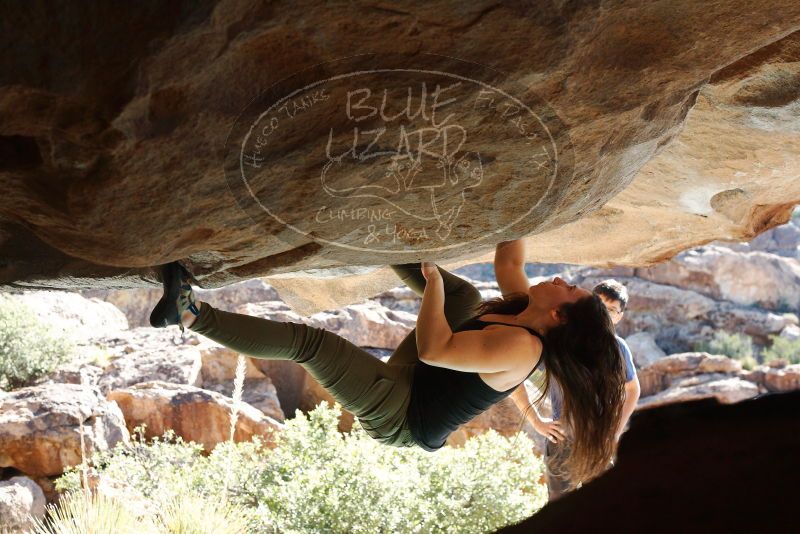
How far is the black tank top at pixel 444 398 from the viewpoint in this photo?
296 cm

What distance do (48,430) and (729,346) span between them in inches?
410

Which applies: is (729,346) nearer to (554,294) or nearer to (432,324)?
(554,294)

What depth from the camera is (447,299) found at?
3.41m

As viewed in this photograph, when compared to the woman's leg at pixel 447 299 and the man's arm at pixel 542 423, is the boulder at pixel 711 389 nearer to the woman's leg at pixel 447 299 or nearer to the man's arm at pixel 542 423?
the man's arm at pixel 542 423

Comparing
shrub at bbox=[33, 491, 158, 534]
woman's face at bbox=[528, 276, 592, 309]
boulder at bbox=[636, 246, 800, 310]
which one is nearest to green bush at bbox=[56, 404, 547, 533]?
shrub at bbox=[33, 491, 158, 534]

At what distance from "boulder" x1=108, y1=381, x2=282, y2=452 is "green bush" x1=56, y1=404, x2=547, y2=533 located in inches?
36.4

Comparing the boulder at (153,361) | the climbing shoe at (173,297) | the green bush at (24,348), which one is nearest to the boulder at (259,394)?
the boulder at (153,361)

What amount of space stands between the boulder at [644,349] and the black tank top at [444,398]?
985cm

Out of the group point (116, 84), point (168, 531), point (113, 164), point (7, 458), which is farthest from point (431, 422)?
point (7, 458)

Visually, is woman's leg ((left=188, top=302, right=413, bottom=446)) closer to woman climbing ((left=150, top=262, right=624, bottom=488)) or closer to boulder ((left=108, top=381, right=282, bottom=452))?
woman climbing ((left=150, top=262, right=624, bottom=488))

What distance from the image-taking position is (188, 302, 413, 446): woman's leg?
2.86 metres

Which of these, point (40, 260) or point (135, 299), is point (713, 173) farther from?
point (135, 299)

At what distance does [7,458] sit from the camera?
712cm

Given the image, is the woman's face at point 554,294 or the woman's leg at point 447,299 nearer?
the woman's face at point 554,294
